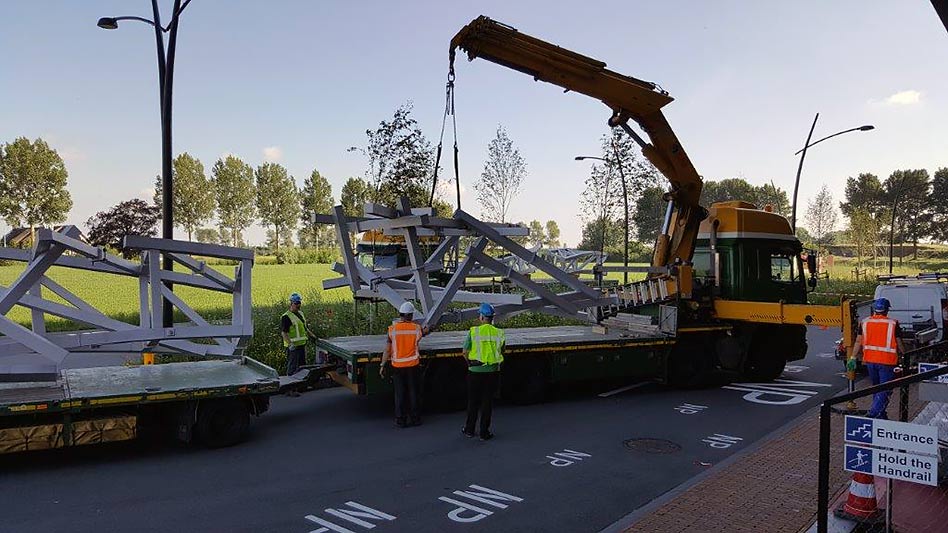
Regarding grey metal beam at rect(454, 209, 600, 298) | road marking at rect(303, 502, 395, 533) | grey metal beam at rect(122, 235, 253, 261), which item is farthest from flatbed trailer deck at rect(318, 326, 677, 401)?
road marking at rect(303, 502, 395, 533)

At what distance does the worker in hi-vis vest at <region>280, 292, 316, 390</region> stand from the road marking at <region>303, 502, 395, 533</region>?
16.3ft

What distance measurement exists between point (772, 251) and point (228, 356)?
10.0 metres

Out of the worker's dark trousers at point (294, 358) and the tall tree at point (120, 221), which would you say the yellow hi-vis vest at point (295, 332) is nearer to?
the worker's dark trousers at point (294, 358)

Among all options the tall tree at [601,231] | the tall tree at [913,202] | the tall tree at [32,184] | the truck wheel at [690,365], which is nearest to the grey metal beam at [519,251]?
the truck wheel at [690,365]

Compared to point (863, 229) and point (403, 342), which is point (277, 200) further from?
point (403, 342)

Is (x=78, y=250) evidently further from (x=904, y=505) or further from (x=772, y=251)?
(x=772, y=251)

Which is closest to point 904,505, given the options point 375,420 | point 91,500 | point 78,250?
point 375,420

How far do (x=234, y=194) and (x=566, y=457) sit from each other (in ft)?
258

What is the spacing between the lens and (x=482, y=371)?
854 cm

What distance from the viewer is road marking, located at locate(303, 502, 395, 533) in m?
5.60

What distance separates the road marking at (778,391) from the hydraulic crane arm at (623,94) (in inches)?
105

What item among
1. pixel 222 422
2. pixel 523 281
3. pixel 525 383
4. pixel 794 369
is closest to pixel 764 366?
pixel 794 369

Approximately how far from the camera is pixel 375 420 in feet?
31.1

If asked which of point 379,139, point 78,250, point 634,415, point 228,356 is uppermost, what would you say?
point 379,139
